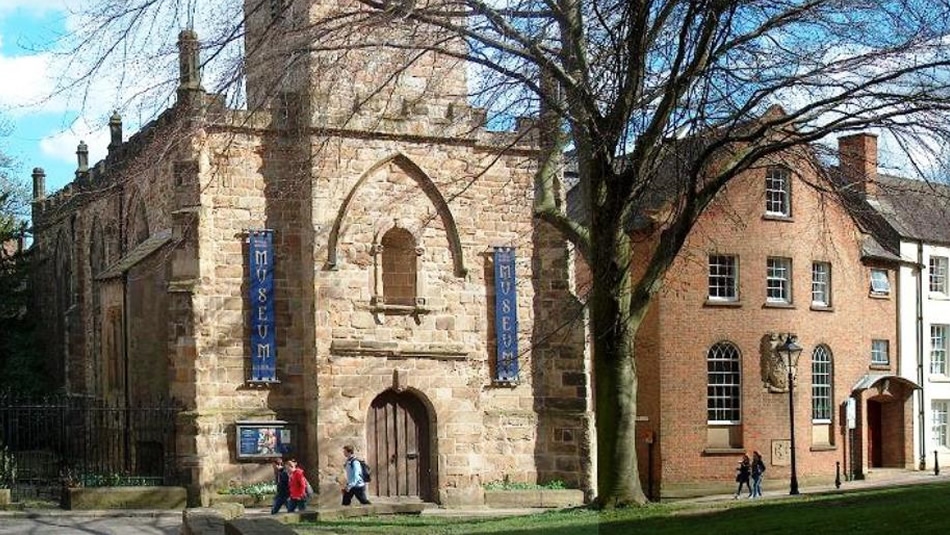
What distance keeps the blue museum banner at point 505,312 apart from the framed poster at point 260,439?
5397 millimetres

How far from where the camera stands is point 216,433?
27031mm

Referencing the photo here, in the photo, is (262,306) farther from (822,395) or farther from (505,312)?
(822,395)

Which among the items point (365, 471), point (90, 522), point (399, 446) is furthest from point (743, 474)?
point (90, 522)

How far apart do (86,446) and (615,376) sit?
1423cm

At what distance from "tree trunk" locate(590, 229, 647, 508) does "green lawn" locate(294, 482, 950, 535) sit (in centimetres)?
56

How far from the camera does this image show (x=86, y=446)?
27422 mm

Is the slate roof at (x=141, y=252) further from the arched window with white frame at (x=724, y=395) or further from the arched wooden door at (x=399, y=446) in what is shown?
the arched window with white frame at (x=724, y=395)

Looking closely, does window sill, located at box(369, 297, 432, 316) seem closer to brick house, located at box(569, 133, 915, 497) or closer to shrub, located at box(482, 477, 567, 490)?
shrub, located at box(482, 477, 567, 490)

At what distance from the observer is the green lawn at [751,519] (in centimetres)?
1270

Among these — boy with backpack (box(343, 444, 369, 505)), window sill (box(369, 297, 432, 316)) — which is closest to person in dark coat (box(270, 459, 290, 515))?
boy with backpack (box(343, 444, 369, 505))

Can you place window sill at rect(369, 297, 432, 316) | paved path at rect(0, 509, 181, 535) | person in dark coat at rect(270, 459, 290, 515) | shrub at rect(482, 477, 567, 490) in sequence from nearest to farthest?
1. paved path at rect(0, 509, 181, 535)
2. person in dark coat at rect(270, 459, 290, 515)
3. window sill at rect(369, 297, 432, 316)
4. shrub at rect(482, 477, 567, 490)

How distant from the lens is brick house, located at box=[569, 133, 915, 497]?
36250 millimetres

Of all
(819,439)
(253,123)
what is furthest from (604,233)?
(819,439)

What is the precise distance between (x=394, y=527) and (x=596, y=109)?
25.0ft
